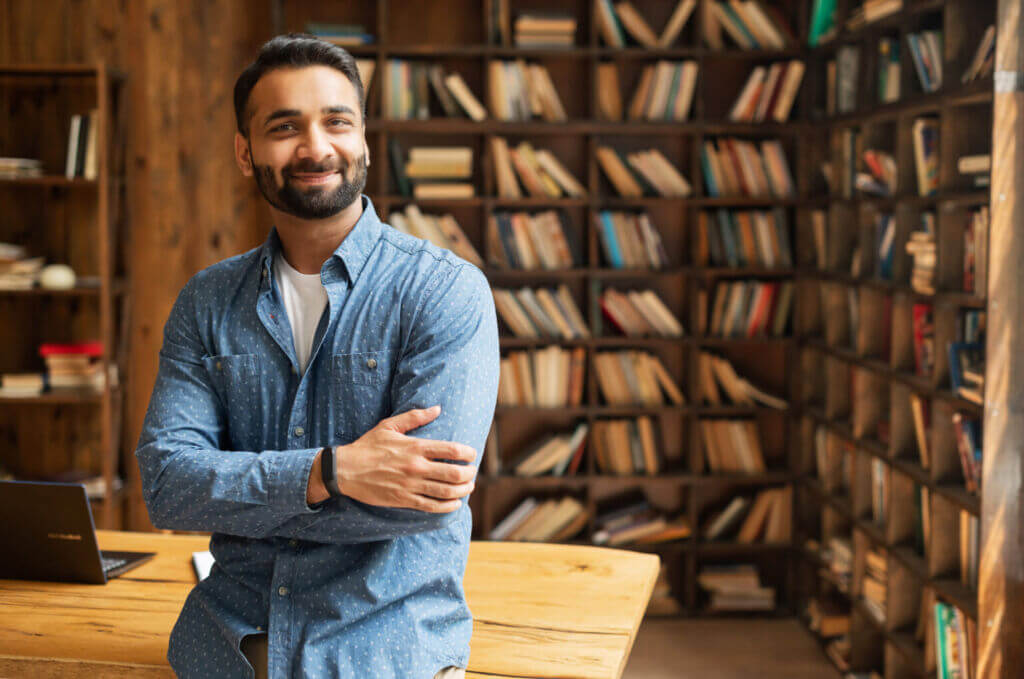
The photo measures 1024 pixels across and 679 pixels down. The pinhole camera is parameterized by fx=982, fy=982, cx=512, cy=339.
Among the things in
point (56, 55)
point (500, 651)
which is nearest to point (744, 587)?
point (500, 651)

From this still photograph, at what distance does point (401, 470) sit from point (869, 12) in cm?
277

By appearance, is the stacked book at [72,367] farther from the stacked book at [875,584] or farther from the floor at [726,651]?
the stacked book at [875,584]

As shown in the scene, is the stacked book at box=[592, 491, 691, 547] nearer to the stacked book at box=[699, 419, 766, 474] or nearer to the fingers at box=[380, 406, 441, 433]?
the stacked book at box=[699, 419, 766, 474]

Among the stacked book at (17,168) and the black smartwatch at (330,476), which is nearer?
Result: the black smartwatch at (330,476)

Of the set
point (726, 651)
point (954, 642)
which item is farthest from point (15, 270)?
point (954, 642)

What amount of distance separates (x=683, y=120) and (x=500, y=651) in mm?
3015

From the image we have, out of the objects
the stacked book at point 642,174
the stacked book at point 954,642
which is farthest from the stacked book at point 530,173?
the stacked book at point 954,642

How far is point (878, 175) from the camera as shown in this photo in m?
3.37

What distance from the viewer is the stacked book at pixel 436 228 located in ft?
13.7

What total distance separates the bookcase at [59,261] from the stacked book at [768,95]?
8.63 feet

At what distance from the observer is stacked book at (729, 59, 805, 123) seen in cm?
415

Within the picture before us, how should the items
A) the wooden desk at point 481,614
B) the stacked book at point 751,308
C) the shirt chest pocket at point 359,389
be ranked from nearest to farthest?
the shirt chest pocket at point 359,389 → the wooden desk at point 481,614 → the stacked book at point 751,308

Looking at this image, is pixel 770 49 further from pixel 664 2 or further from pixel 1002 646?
pixel 1002 646

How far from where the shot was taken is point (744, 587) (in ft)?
14.2
